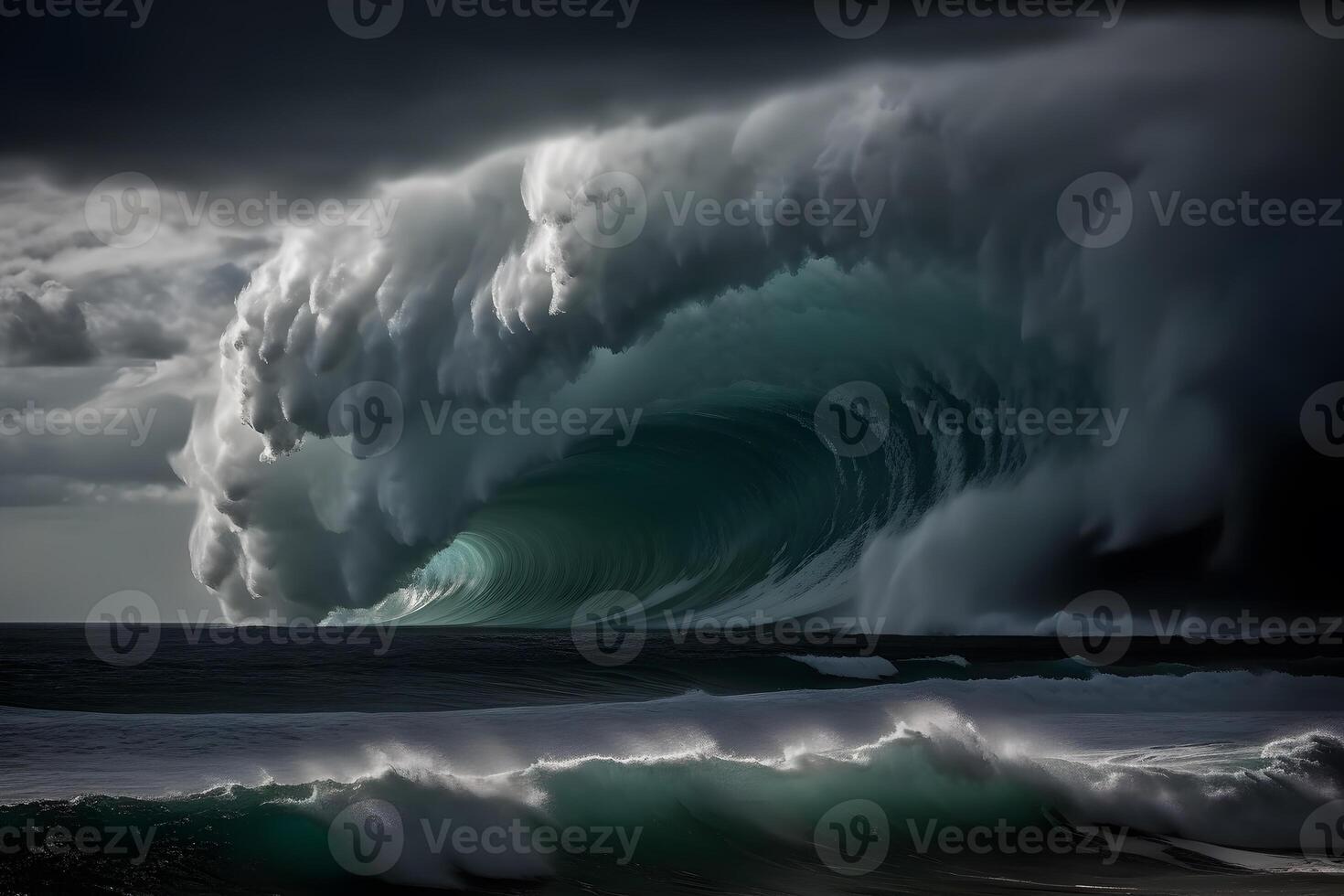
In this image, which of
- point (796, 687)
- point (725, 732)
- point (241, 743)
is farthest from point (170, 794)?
point (796, 687)

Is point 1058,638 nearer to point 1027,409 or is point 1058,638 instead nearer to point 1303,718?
point 1027,409

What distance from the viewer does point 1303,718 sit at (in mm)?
14680

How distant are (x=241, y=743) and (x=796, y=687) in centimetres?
887
